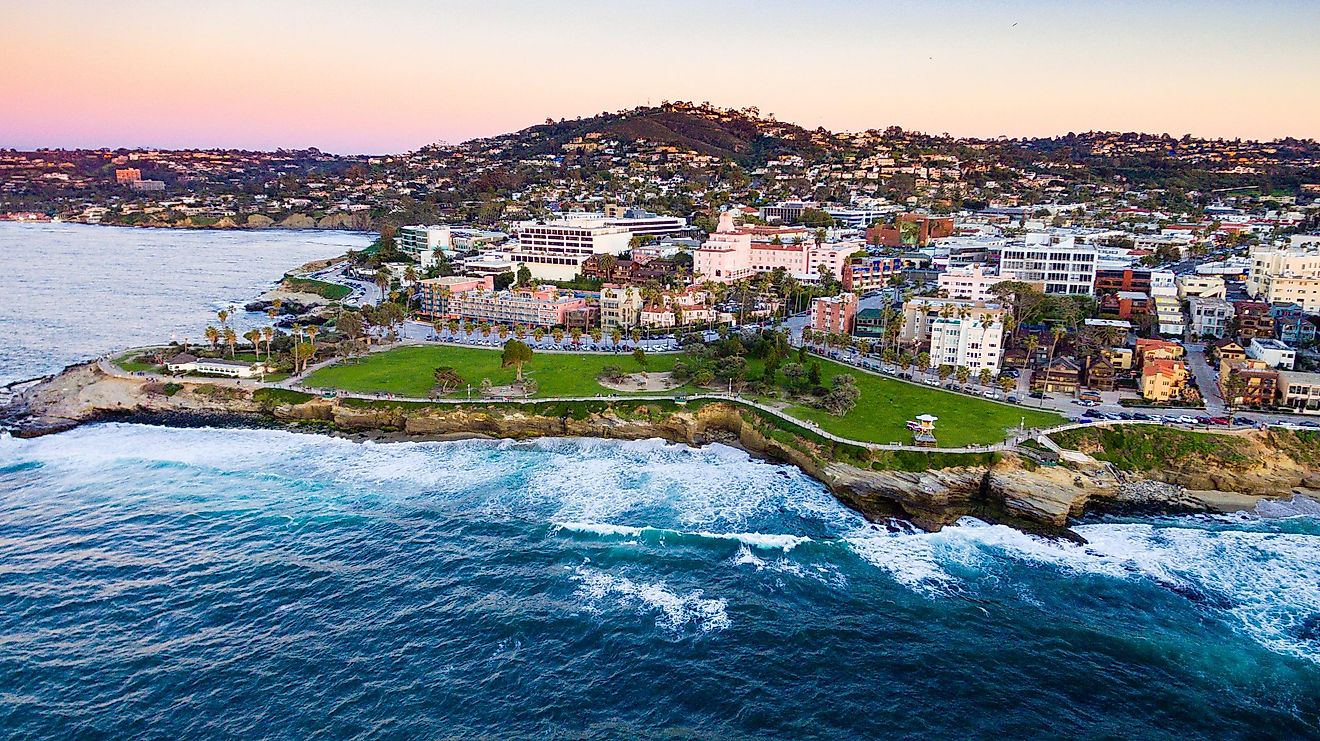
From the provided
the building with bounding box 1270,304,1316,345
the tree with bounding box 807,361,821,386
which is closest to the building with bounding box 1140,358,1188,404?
the building with bounding box 1270,304,1316,345

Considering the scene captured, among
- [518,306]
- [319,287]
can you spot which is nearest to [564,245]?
[518,306]

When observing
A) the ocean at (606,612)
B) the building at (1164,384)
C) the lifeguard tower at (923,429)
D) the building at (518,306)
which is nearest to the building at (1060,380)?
the building at (1164,384)

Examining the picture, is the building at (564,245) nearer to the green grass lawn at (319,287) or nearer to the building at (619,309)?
the green grass lawn at (319,287)

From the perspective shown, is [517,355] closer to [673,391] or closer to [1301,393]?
[673,391]

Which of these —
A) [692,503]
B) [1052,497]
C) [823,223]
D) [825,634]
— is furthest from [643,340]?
[823,223]

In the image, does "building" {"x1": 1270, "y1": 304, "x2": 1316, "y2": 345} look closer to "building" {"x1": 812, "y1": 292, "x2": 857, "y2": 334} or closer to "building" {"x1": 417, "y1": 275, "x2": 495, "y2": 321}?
"building" {"x1": 812, "y1": 292, "x2": 857, "y2": 334}

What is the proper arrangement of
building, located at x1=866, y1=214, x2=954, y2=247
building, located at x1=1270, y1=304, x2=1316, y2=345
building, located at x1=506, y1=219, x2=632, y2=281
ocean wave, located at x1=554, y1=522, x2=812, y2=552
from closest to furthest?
1. ocean wave, located at x1=554, y1=522, x2=812, y2=552
2. building, located at x1=1270, y1=304, x2=1316, y2=345
3. building, located at x1=506, y1=219, x2=632, y2=281
4. building, located at x1=866, y1=214, x2=954, y2=247

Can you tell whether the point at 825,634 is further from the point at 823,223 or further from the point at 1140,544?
the point at 823,223
